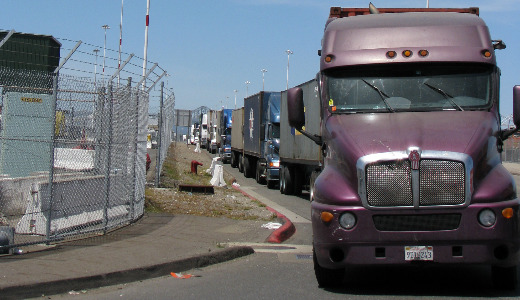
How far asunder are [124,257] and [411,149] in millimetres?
4073

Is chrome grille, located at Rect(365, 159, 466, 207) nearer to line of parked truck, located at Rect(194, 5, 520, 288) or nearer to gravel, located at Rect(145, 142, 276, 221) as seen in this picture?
line of parked truck, located at Rect(194, 5, 520, 288)

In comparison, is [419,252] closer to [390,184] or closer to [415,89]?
[390,184]

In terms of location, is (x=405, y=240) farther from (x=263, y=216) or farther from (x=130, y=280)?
(x=263, y=216)

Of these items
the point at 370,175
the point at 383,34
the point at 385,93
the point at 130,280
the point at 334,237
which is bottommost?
the point at 130,280

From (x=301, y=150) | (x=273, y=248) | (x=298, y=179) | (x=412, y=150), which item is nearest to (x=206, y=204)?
(x=301, y=150)

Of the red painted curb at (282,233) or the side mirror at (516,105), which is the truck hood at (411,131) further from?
the red painted curb at (282,233)

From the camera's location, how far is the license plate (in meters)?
7.17

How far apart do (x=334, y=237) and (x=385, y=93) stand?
2.05 m

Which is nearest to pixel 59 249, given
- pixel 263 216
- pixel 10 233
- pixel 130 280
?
pixel 10 233

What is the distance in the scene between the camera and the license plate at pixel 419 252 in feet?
23.5

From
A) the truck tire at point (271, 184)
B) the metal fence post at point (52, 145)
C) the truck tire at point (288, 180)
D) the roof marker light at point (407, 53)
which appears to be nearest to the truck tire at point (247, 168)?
the truck tire at point (271, 184)

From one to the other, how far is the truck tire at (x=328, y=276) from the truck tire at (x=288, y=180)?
1480 centimetres

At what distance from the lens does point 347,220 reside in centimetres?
732

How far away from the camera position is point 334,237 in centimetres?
734
